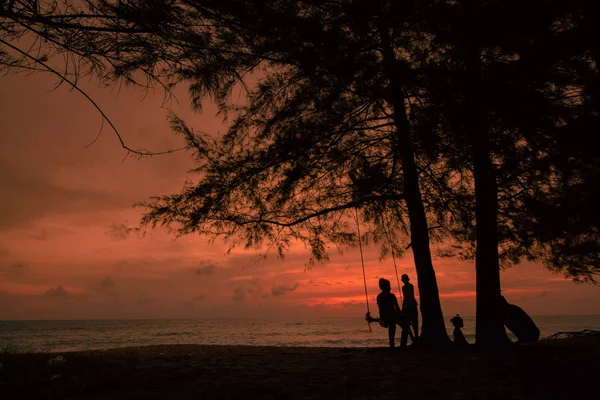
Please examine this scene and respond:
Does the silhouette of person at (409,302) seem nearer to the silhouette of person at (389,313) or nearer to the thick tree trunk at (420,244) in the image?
the silhouette of person at (389,313)

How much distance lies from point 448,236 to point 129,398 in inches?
271

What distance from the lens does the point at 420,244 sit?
7.25 m

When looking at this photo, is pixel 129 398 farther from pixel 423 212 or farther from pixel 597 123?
pixel 423 212

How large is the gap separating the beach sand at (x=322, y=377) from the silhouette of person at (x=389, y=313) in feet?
5.85

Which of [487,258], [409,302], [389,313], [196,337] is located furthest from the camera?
[196,337]

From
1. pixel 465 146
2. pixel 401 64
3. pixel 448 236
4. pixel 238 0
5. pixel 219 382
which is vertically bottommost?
pixel 219 382

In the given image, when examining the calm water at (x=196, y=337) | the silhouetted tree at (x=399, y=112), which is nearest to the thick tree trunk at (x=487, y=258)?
the silhouetted tree at (x=399, y=112)

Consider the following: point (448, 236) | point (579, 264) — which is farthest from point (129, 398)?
point (579, 264)

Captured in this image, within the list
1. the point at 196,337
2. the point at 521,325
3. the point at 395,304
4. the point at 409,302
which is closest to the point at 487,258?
the point at 521,325

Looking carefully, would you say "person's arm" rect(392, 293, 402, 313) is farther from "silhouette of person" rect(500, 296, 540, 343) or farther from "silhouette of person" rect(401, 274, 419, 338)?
"silhouette of person" rect(500, 296, 540, 343)

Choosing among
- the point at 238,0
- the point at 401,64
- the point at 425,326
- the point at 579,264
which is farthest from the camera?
the point at 579,264

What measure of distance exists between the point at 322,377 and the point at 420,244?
149 inches

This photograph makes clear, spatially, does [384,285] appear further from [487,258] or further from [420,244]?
[487,258]

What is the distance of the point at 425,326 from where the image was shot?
7.00 meters
